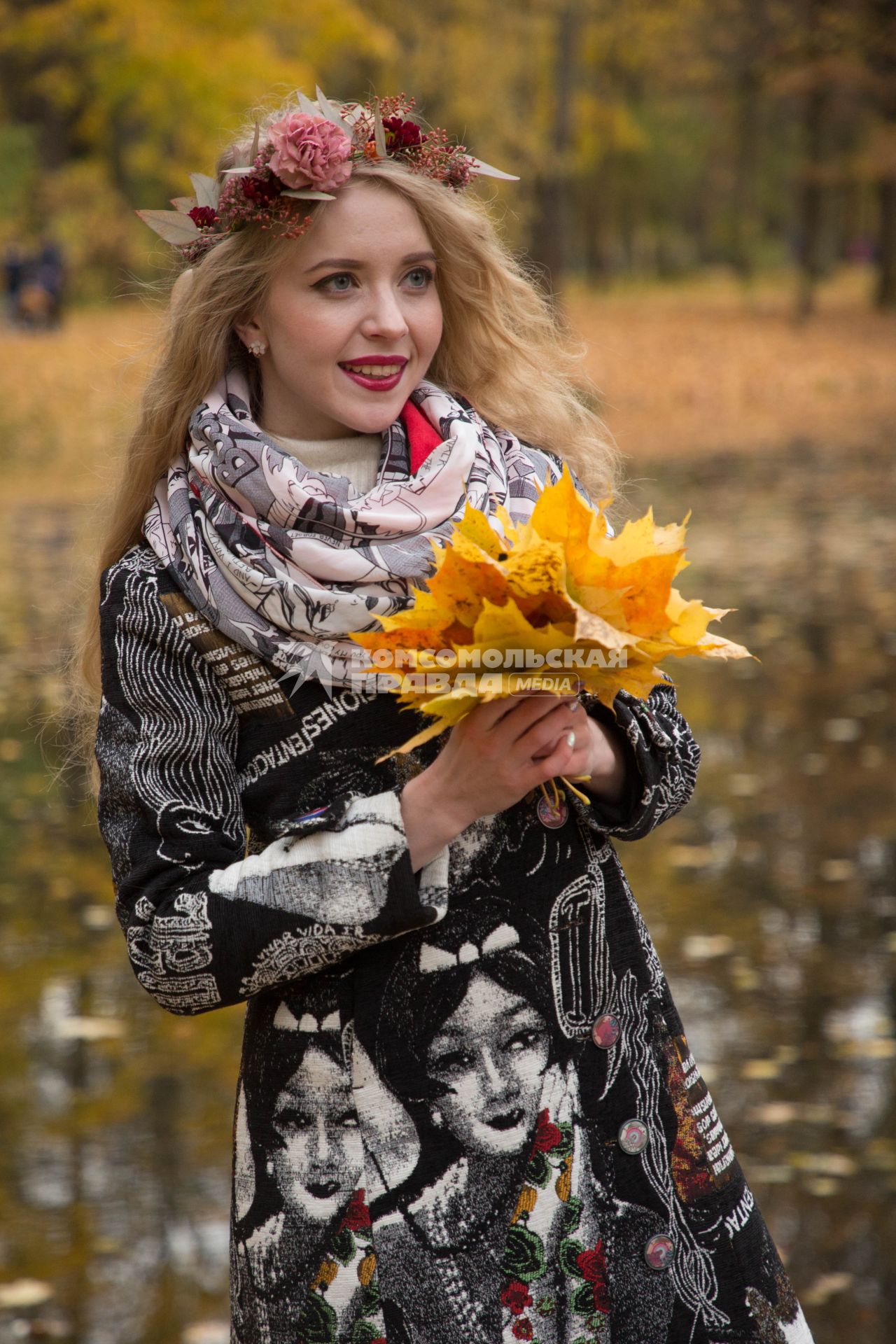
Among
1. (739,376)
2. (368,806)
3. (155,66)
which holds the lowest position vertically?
(368,806)

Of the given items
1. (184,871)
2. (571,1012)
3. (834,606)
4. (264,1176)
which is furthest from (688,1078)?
(834,606)

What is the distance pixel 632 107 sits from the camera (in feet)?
126

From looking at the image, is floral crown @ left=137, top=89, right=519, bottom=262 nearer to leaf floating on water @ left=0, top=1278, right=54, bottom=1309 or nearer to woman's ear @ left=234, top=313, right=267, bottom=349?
woman's ear @ left=234, top=313, right=267, bottom=349

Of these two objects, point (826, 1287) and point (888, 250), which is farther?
point (888, 250)

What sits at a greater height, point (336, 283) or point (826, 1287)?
point (336, 283)

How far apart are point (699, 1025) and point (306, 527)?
2.96 m

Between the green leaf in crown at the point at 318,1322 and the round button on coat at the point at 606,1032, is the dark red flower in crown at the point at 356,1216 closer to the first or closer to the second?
the green leaf in crown at the point at 318,1322

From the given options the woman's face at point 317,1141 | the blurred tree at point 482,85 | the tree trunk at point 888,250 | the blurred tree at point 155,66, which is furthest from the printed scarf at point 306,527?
the tree trunk at point 888,250

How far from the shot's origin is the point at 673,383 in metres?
20.2

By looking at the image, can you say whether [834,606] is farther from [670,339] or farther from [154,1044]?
[670,339]

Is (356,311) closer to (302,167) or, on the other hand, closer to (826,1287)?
(302,167)

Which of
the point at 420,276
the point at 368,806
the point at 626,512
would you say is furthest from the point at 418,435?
the point at 626,512

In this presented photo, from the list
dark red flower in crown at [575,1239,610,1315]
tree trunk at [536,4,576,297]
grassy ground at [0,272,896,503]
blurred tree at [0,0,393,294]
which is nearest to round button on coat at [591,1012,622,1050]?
dark red flower in crown at [575,1239,610,1315]

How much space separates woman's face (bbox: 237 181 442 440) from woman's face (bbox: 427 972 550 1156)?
747mm
